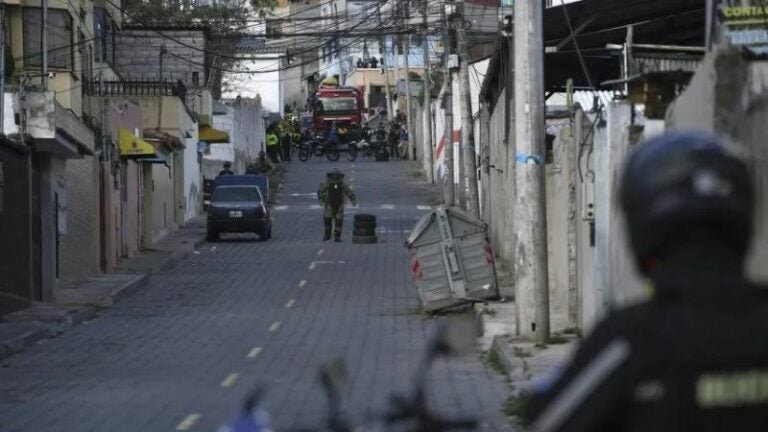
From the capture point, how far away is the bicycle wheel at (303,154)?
79.8m

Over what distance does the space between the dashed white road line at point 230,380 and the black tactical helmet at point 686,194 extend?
13.7 meters

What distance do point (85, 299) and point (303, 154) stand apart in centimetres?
5074

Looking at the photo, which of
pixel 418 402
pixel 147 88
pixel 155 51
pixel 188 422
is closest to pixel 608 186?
pixel 188 422

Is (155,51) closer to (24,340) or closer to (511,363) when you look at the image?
(24,340)

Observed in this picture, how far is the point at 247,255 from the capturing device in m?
40.0

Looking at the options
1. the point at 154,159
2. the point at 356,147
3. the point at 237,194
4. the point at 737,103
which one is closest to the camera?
the point at 737,103

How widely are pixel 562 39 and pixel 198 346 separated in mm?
6800

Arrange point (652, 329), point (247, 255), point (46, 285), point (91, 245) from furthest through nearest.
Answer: point (247, 255)
point (91, 245)
point (46, 285)
point (652, 329)

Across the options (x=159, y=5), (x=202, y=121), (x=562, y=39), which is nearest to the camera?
(x=562, y=39)

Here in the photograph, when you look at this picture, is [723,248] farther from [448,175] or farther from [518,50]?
[448,175]

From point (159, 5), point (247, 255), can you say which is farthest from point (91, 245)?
point (159, 5)

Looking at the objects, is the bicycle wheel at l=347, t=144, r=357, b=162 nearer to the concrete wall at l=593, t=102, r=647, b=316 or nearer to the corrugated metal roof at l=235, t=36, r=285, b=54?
the corrugated metal roof at l=235, t=36, r=285, b=54

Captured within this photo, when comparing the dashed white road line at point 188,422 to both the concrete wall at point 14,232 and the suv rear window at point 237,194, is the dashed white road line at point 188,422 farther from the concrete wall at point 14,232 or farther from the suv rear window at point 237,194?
the suv rear window at point 237,194

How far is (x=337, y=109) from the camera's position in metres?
88.4
